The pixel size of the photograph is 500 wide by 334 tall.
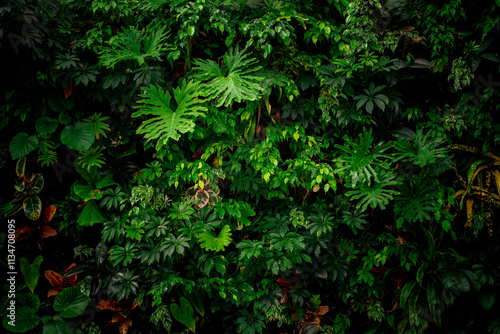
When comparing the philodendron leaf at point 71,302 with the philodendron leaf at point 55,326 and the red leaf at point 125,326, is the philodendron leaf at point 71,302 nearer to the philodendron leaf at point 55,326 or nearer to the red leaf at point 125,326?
the philodendron leaf at point 55,326

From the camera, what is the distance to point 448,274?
7.80 feet

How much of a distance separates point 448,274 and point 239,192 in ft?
5.20

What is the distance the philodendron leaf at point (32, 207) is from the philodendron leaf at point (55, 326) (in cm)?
75

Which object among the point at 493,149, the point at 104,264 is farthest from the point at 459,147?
the point at 104,264

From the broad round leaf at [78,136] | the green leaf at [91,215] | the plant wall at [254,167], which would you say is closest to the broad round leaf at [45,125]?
the plant wall at [254,167]

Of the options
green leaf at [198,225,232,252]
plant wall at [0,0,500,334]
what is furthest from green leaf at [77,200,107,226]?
green leaf at [198,225,232,252]

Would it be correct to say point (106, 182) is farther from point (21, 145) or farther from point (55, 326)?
point (55, 326)

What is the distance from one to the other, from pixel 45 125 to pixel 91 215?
0.78 m

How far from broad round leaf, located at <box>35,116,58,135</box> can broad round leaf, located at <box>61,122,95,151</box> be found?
0.47 ft

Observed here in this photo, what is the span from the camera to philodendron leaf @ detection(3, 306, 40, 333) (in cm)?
243

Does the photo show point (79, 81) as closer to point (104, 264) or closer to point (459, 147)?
point (104, 264)

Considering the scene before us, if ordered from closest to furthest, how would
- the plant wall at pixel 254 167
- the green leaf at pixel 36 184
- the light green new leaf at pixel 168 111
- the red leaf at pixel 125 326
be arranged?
the light green new leaf at pixel 168 111 → the plant wall at pixel 254 167 → the red leaf at pixel 125 326 → the green leaf at pixel 36 184

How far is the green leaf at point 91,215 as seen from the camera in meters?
2.54

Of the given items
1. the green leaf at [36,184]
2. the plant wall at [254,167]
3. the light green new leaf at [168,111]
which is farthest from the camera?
the green leaf at [36,184]
